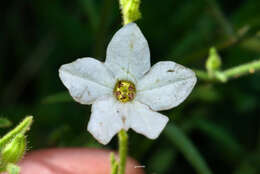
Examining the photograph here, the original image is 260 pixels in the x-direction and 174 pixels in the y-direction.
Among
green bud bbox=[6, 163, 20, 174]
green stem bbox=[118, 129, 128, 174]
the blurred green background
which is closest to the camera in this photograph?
green bud bbox=[6, 163, 20, 174]

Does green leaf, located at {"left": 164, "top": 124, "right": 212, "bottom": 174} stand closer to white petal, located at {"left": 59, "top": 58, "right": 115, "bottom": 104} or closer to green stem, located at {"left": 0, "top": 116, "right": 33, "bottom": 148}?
white petal, located at {"left": 59, "top": 58, "right": 115, "bottom": 104}

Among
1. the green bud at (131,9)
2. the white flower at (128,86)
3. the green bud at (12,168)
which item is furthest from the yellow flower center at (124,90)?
the green bud at (12,168)

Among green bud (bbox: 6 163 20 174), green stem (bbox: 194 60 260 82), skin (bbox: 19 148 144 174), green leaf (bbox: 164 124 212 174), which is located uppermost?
green bud (bbox: 6 163 20 174)

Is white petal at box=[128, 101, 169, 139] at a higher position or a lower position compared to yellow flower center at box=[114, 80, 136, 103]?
lower

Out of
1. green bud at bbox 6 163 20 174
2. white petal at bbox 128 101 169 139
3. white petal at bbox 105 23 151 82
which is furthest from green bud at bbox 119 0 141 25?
green bud at bbox 6 163 20 174

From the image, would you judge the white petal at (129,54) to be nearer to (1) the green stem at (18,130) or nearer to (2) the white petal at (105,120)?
(2) the white petal at (105,120)

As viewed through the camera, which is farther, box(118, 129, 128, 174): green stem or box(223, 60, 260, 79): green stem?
box(223, 60, 260, 79): green stem

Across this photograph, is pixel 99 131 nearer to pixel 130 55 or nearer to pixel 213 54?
pixel 130 55

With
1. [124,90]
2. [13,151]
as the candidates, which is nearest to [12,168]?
[13,151]
